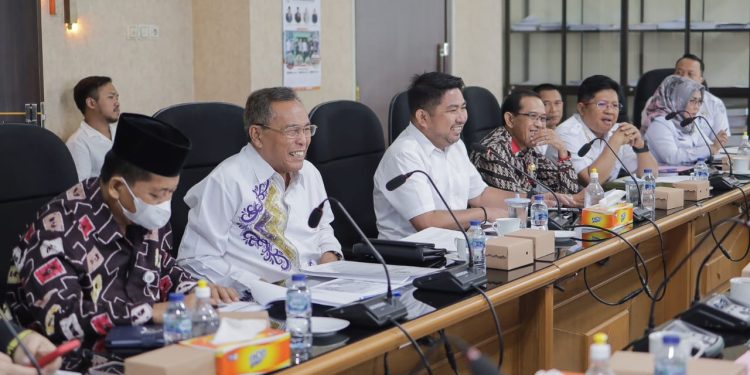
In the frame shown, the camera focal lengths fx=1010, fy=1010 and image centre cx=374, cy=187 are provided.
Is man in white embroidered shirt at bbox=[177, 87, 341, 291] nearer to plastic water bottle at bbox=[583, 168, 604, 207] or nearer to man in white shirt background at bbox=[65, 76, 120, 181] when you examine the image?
plastic water bottle at bbox=[583, 168, 604, 207]

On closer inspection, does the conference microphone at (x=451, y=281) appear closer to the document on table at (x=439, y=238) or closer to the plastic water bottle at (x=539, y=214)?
the document on table at (x=439, y=238)

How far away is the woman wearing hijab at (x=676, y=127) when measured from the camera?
206 inches

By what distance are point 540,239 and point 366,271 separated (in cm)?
51

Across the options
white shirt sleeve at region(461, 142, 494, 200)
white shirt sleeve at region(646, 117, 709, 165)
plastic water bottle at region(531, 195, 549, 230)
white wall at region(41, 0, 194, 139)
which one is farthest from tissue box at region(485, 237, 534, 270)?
white shirt sleeve at region(646, 117, 709, 165)

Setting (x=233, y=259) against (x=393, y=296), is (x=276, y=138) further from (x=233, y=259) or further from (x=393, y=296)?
(x=393, y=296)

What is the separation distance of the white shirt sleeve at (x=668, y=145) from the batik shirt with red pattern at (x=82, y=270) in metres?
3.56

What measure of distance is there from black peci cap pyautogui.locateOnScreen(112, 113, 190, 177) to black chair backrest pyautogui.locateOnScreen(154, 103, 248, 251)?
70cm

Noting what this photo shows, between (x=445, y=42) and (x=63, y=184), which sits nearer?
(x=63, y=184)

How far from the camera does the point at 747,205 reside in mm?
4180

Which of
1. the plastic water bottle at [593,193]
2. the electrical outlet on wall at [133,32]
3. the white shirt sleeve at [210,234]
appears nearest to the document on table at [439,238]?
the white shirt sleeve at [210,234]

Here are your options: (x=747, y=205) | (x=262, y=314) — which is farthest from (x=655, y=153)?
(x=262, y=314)

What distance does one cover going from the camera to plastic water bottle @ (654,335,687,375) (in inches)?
58.0

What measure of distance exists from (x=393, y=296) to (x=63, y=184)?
889 millimetres

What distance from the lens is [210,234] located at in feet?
8.95
